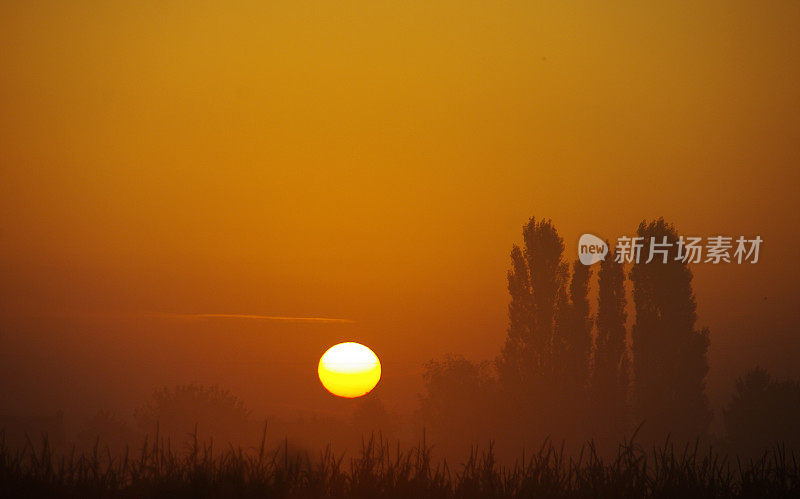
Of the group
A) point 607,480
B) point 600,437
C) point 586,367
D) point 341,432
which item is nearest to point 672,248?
point 586,367

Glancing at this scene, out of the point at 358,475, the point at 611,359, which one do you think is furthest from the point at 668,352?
the point at 358,475

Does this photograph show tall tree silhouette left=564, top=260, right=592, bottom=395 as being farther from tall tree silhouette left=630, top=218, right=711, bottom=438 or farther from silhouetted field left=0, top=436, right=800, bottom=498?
silhouetted field left=0, top=436, right=800, bottom=498

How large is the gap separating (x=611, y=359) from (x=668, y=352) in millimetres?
2664

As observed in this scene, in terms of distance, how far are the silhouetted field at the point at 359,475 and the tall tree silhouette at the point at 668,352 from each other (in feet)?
103

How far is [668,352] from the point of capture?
36.0 metres

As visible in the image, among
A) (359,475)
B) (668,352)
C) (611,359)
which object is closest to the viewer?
(359,475)

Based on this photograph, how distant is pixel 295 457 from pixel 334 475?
330 millimetres

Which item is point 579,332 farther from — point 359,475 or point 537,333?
point 359,475

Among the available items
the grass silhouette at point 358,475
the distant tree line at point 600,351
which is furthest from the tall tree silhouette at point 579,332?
the grass silhouette at point 358,475

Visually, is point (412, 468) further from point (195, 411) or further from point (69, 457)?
point (195, 411)

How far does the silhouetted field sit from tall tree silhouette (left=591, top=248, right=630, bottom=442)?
32908 millimetres

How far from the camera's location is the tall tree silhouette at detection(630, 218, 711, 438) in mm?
35250

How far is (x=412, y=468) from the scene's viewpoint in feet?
16.3

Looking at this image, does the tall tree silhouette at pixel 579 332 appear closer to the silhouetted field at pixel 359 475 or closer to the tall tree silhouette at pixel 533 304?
the tall tree silhouette at pixel 533 304
